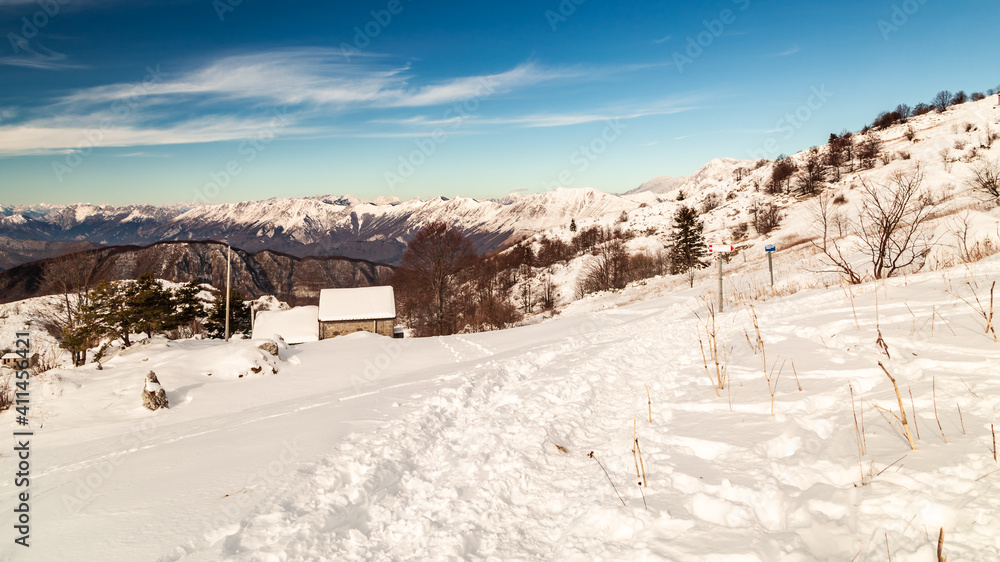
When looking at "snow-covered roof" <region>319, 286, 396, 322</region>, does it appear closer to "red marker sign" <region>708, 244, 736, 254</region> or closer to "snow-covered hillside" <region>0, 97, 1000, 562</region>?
"snow-covered hillside" <region>0, 97, 1000, 562</region>

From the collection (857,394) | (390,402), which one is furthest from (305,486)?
(857,394)

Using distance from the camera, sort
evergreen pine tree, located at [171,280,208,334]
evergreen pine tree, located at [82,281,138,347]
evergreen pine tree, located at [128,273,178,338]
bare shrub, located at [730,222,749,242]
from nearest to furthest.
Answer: evergreen pine tree, located at [82,281,138,347]
evergreen pine tree, located at [128,273,178,338]
evergreen pine tree, located at [171,280,208,334]
bare shrub, located at [730,222,749,242]

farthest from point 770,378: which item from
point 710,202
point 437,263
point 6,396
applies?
point 710,202

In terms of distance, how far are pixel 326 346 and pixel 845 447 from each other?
1457 cm

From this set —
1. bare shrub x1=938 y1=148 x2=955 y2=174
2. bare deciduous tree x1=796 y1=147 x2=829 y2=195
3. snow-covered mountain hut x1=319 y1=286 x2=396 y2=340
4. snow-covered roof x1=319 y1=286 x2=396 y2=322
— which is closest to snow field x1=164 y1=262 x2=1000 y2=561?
snow-covered mountain hut x1=319 y1=286 x2=396 y2=340

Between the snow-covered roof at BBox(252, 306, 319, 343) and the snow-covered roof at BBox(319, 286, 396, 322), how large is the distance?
2.68m

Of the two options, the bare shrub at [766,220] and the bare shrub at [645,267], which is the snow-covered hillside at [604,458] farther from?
the bare shrub at [766,220]

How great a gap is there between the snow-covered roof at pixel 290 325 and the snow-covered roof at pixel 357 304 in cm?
268

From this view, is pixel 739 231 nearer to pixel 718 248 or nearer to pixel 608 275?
pixel 608 275

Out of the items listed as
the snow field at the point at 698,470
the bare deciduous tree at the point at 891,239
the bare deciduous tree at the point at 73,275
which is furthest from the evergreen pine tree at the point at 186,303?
the bare deciduous tree at the point at 891,239

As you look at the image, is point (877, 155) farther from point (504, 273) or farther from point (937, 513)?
point (937, 513)

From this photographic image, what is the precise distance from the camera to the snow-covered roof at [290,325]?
38.5m

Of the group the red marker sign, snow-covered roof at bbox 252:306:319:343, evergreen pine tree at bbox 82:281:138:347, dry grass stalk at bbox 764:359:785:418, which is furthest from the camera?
snow-covered roof at bbox 252:306:319:343

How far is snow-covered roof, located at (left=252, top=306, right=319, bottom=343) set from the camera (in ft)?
126
